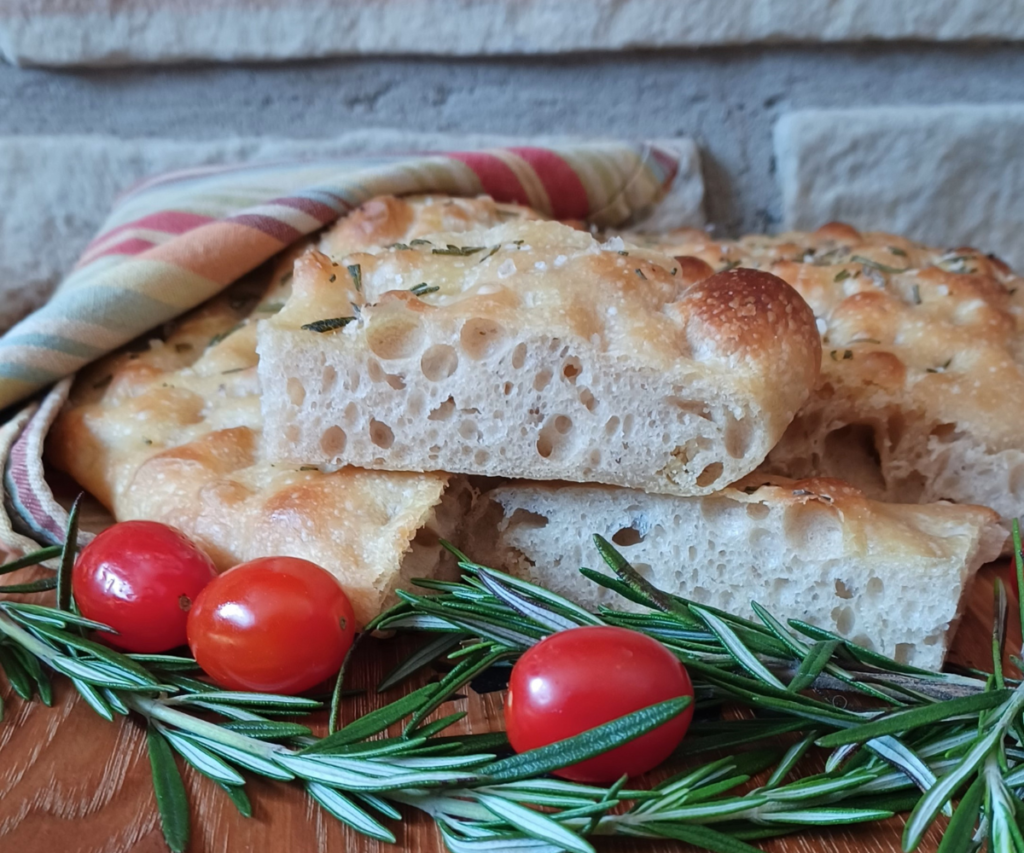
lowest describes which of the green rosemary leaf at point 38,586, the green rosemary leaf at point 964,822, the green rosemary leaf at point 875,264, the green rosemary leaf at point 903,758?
the green rosemary leaf at point 38,586

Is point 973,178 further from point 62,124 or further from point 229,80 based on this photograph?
point 62,124

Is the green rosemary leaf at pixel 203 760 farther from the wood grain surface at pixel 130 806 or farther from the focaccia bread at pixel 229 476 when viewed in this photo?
the focaccia bread at pixel 229 476

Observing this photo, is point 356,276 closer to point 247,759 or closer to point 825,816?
point 247,759

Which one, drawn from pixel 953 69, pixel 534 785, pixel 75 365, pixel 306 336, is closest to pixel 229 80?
pixel 75 365

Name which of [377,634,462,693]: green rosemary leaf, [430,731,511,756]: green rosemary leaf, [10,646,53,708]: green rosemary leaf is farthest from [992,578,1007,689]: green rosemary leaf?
[10,646,53,708]: green rosemary leaf

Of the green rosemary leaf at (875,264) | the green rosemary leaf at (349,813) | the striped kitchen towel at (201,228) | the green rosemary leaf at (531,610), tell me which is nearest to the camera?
the green rosemary leaf at (349,813)

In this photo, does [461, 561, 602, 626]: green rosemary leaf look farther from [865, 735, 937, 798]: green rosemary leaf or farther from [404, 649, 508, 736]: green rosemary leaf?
[865, 735, 937, 798]: green rosemary leaf

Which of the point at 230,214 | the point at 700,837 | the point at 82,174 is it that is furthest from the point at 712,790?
the point at 82,174

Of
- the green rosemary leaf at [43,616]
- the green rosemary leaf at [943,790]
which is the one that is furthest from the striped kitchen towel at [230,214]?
the green rosemary leaf at [943,790]
